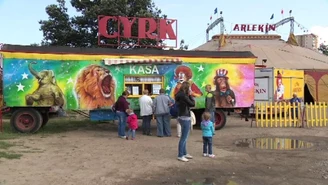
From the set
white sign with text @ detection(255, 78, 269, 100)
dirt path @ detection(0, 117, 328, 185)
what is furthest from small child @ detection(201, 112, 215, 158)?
white sign with text @ detection(255, 78, 269, 100)

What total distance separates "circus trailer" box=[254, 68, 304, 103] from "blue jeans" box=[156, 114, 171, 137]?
7.76 meters

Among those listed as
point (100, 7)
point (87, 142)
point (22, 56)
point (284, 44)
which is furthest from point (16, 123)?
point (284, 44)

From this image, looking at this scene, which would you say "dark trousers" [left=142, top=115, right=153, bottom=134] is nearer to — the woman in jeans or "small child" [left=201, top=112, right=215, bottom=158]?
"small child" [left=201, top=112, right=215, bottom=158]

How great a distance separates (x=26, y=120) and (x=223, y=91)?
7198 millimetres

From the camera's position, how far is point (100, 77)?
44.2 ft

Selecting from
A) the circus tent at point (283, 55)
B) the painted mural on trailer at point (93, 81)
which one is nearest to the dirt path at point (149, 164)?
the painted mural on trailer at point (93, 81)

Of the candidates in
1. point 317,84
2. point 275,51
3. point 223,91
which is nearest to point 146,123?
point 223,91

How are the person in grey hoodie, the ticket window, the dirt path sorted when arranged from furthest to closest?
1. the ticket window
2. the person in grey hoodie
3. the dirt path

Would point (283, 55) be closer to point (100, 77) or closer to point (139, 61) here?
point (139, 61)

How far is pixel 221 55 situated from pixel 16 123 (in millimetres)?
7787

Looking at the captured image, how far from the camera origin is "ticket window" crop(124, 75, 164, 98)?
13797 millimetres

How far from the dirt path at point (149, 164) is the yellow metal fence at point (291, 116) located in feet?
11.2

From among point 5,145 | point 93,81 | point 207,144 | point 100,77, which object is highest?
point 100,77

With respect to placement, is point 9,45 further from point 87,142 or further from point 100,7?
point 100,7
